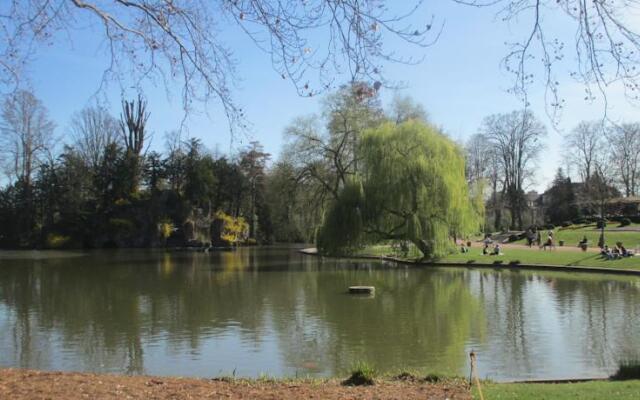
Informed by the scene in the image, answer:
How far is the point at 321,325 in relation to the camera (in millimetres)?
15008

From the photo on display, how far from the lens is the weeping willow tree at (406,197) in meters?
32.7

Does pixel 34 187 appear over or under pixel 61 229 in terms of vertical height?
over

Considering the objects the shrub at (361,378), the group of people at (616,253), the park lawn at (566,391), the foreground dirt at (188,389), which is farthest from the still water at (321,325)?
the group of people at (616,253)

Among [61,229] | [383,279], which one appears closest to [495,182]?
[383,279]

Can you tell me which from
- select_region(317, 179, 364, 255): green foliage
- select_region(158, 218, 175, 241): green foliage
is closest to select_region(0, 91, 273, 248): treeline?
select_region(158, 218, 175, 241): green foliage

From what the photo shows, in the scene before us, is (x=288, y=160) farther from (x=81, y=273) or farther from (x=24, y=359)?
(x=24, y=359)

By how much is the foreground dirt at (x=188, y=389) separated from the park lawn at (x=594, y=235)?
32378 mm

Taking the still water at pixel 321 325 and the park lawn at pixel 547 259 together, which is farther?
the park lawn at pixel 547 259

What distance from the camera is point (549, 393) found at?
22.9ft

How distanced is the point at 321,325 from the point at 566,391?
A: 851cm

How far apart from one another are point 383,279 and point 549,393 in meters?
19.9

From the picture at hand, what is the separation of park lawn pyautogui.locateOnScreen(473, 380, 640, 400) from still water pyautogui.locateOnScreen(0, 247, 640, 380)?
6.62 ft

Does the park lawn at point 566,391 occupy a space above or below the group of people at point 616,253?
below

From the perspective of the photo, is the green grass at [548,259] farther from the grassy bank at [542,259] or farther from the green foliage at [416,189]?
the green foliage at [416,189]
